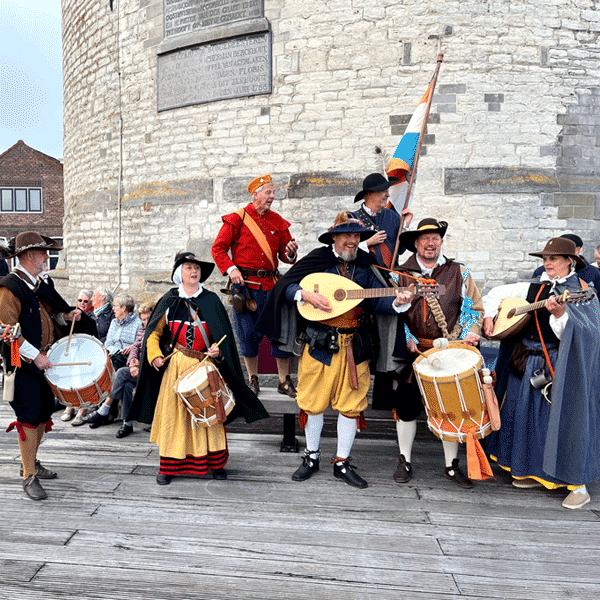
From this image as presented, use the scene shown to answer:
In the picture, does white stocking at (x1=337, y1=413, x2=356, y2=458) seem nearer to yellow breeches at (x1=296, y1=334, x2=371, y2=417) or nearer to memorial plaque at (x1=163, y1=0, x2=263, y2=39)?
yellow breeches at (x1=296, y1=334, x2=371, y2=417)

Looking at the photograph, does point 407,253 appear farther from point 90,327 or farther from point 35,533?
point 35,533

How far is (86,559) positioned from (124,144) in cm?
784

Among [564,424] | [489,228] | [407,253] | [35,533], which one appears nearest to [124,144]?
[407,253]

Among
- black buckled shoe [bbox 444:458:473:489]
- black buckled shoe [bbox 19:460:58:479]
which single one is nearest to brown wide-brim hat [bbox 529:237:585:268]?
black buckled shoe [bbox 444:458:473:489]

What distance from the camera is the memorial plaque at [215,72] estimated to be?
25.9 feet

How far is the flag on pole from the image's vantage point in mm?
4668

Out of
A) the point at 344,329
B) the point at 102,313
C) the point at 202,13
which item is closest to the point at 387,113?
the point at 202,13

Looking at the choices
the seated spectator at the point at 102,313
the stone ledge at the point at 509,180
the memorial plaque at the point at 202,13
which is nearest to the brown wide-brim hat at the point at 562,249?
the stone ledge at the point at 509,180

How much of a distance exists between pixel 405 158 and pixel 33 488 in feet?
12.2

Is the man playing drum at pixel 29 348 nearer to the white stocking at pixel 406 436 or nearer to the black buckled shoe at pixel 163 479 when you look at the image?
the black buckled shoe at pixel 163 479

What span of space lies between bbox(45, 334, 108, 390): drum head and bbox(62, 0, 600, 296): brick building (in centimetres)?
445

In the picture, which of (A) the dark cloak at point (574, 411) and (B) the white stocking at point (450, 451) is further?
(B) the white stocking at point (450, 451)

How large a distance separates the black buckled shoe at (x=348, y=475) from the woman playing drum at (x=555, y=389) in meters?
0.96

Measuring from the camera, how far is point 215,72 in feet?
26.9
